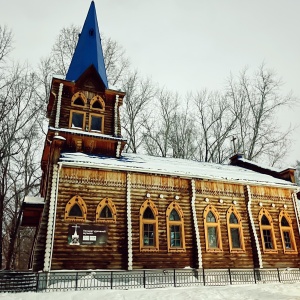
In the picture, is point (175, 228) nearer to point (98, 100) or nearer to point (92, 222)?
point (92, 222)

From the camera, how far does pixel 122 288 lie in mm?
13195

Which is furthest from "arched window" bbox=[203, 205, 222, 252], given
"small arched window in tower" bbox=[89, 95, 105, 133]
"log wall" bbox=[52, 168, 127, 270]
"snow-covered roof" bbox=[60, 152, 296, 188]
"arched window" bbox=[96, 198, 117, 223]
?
"small arched window in tower" bbox=[89, 95, 105, 133]

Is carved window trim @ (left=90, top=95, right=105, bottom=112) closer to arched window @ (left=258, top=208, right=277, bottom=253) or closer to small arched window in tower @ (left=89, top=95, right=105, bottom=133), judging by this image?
small arched window in tower @ (left=89, top=95, right=105, bottom=133)

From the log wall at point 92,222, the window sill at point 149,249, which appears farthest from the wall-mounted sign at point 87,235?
the window sill at point 149,249

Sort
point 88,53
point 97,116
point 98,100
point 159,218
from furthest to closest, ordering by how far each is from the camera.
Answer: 1. point 88,53
2. point 98,100
3. point 97,116
4. point 159,218

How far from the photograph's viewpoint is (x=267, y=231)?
19125 mm

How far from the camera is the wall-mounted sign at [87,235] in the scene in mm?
14492

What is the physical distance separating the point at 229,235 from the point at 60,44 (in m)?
24.9

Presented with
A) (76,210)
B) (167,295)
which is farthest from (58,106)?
(167,295)

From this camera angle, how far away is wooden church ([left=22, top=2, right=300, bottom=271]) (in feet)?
48.4

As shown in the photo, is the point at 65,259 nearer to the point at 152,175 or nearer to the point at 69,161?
the point at 69,161

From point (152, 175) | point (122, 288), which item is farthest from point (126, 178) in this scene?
point (122, 288)

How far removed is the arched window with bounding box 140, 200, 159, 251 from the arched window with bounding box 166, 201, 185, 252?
763 millimetres

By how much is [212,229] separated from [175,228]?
8.02 feet
